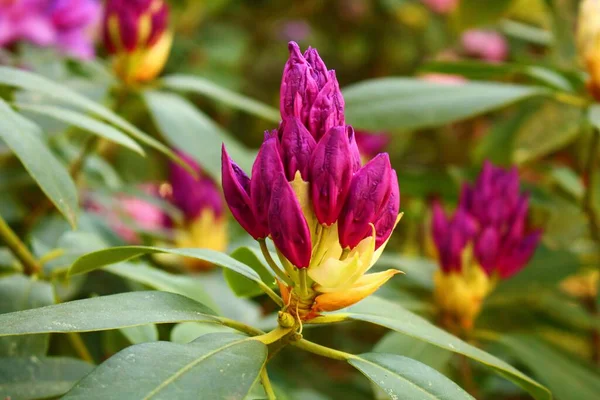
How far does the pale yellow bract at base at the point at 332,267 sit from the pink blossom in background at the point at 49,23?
2.52 ft

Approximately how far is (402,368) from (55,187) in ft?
0.98

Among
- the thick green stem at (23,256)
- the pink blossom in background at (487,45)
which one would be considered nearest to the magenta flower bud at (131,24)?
the thick green stem at (23,256)

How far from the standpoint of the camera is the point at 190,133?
96 centimetres

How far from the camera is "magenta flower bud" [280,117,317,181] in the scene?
1.54ft

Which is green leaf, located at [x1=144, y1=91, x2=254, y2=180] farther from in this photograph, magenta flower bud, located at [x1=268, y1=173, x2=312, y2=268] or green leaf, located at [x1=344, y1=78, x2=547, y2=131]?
magenta flower bud, located at [x1=268, y1=173, x2=312, y2=268]

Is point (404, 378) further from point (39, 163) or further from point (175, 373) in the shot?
point (39, 163)

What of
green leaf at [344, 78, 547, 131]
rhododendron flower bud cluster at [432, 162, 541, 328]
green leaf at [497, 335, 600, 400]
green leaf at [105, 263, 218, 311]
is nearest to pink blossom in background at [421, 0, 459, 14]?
green leaf at [344, 78, 547, 131]

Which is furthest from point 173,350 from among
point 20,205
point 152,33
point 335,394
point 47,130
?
point 335,394

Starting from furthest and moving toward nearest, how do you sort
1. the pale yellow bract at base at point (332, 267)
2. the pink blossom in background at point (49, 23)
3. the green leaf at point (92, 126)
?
the pink blossom in background at point (49, 23)
the green leaf at point (92, 126)
the pale yellow bract at base at point (332, 267)

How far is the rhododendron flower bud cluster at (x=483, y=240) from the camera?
2.84 ft

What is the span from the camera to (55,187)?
21.4 inches

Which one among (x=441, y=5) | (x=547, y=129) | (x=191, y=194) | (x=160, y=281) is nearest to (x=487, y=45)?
(x=441, y=5)

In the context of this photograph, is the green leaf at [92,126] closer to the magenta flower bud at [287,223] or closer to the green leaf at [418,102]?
the magenta flower bud at [287,223]

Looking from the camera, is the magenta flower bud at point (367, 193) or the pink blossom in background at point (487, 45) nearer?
the magenta flower bud at point (367, 193)
